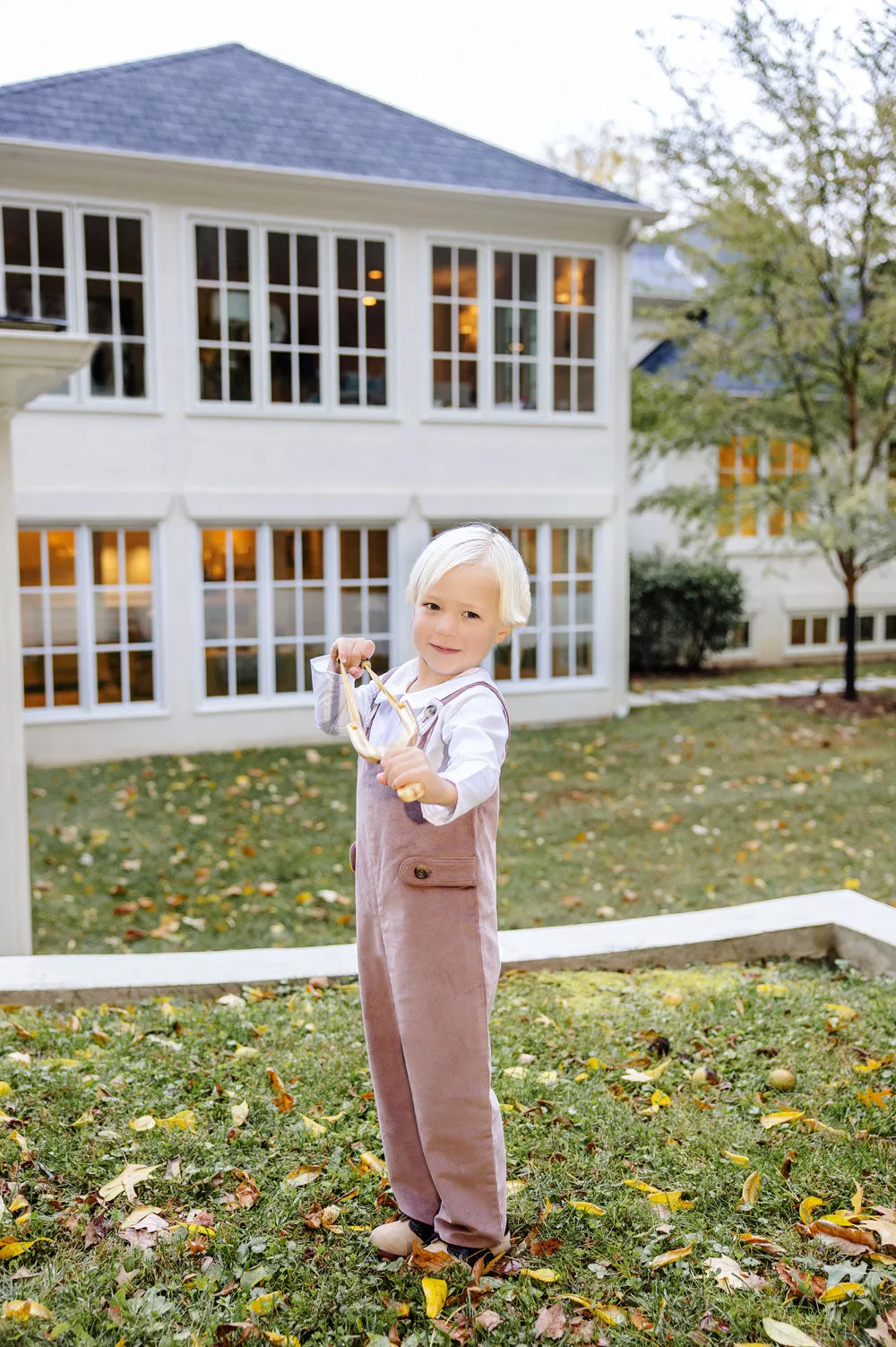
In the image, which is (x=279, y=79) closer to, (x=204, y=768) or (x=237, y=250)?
(x=237, y=250)

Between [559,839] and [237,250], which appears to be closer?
[559,839]

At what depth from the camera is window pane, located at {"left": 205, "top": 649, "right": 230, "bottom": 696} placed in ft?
40.2

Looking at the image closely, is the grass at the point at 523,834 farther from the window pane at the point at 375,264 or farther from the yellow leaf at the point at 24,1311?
the window pane at the point at 375,264

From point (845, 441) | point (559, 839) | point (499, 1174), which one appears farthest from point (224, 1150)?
point (845, 441)

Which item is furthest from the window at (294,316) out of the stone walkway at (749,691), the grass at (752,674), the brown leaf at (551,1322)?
the brown leaf at (551,1322)

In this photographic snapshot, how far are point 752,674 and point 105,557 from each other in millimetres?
10070

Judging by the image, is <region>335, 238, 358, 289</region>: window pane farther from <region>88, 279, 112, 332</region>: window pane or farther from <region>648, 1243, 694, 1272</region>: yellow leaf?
<region>648, 1243, 694, 1272</region>: yellow leaf

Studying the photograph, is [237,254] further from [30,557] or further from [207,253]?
[30,557]

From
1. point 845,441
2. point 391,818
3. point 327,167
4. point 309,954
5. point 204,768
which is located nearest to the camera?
point 391,818

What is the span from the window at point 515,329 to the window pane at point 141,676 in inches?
196

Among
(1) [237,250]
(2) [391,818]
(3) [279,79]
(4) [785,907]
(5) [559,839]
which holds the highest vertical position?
(3) [279,79]

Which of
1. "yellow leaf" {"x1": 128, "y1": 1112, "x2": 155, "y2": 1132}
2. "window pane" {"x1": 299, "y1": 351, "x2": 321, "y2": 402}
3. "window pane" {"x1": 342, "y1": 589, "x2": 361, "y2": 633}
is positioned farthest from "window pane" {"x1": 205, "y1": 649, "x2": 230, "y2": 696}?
"yellow leaf" {"x1": 128, "y1": 1112, "x2": 155, "y2": 1132}

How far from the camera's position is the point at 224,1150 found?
122 inches

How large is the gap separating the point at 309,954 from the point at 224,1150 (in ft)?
5.23
